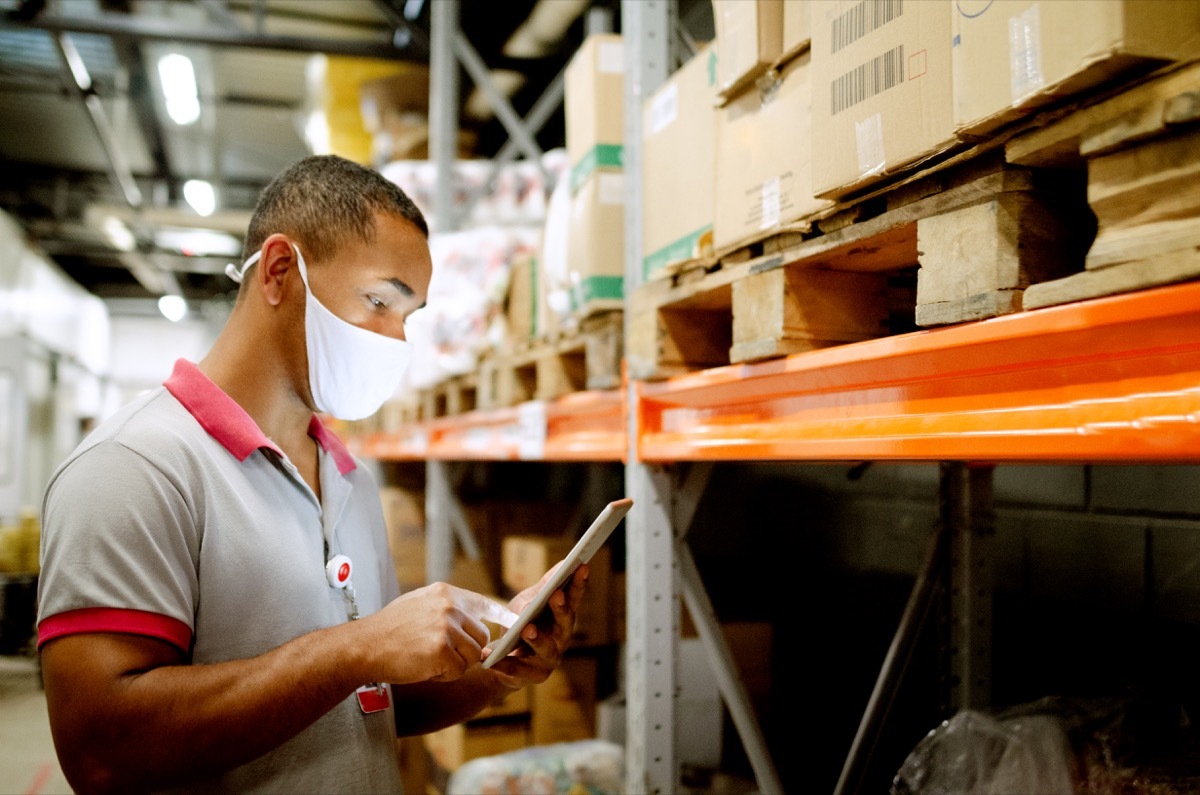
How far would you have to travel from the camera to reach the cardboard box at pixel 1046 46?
105 cm

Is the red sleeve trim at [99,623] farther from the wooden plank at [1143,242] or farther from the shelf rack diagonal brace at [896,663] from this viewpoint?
the shelf rack diagonal brace at [896,663]

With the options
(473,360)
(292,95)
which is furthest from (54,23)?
(473,360)

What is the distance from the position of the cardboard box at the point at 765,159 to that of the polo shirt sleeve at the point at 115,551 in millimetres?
1266

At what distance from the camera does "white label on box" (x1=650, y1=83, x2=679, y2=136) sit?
247 centimetres

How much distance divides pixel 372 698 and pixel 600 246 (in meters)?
1.62

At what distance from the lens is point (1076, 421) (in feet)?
3.93

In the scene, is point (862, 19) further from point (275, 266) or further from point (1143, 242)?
point (275, 266)

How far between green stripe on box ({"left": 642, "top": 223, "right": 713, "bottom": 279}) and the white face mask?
748 mm

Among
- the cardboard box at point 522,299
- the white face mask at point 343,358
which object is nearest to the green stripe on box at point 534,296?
Result: the cardboard box at point 522,299

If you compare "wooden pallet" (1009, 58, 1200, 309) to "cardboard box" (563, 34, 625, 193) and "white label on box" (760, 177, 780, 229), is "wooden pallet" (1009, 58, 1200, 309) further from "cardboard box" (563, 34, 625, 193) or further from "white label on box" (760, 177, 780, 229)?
"cardboard box" (563, 34, 625, 193)

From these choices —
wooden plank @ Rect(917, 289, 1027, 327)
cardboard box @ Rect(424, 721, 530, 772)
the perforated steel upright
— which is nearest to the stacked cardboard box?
the perforated steel upright

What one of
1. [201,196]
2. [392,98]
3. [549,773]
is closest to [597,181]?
[549,773]

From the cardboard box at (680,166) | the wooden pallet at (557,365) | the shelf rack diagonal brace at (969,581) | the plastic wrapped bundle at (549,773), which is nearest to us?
the cardboard box at (680,166)

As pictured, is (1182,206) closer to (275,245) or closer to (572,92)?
(275,245)
